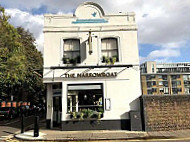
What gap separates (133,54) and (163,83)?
299 ft

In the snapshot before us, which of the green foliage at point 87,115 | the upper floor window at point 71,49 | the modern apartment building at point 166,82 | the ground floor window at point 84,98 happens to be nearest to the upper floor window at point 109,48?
the upper floor window at point 71,49

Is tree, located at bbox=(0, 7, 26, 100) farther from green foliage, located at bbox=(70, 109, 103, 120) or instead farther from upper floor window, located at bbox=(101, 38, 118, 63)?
upper floor window, located at bbox=(101, 38, 118, 63)

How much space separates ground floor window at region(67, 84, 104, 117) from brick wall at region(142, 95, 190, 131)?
3062 millimetres

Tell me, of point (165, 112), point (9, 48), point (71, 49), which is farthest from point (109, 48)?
point (9, 48)

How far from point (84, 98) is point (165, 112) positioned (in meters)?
5.44

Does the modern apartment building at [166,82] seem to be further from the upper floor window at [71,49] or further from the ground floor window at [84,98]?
the upper floor window at [71,49]

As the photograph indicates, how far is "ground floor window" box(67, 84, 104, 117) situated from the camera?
45.6 feet

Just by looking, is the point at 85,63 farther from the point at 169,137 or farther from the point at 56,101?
the point at 169,137

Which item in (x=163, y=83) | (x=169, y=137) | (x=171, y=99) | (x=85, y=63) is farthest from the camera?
(x=163, y=83)

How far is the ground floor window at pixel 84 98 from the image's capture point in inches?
547

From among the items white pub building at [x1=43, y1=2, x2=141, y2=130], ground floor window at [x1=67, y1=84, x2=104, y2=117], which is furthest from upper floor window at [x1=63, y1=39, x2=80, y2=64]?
ground floor window at [x1=67, y1=84, x2=104, y2=117]

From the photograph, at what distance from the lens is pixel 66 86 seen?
13906 millimetres

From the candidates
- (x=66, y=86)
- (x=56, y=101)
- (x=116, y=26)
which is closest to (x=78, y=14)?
(x=116, y=26)

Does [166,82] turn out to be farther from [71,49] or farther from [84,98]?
[71,49]
